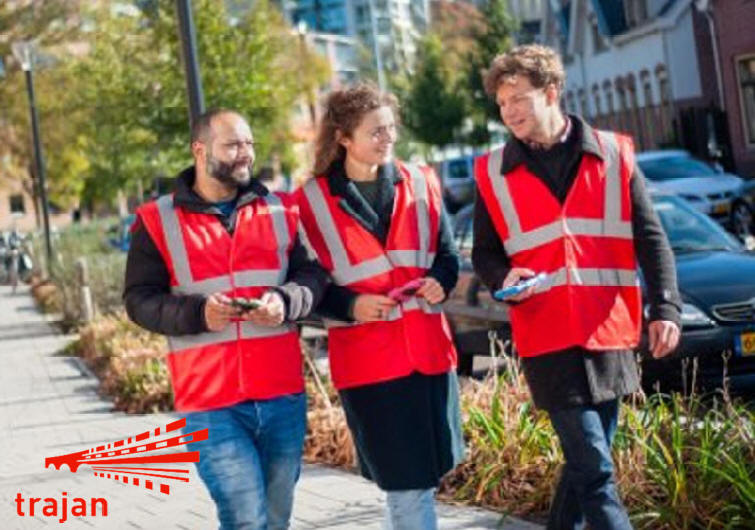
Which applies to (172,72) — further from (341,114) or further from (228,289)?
(228,289)

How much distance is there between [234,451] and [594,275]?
1291mm

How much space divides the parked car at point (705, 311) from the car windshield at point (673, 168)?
15.6m

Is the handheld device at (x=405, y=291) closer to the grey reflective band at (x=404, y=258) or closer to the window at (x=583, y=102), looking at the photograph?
the grey reflective band at (x=404, y=258)

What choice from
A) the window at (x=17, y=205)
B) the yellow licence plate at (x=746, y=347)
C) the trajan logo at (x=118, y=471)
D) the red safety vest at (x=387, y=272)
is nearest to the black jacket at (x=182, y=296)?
the red safety vest at (x=387, y=272)

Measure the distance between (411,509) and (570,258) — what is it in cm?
96

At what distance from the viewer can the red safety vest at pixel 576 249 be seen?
5.44m

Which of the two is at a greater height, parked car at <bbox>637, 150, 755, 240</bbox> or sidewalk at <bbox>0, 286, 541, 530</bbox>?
parked car at <bbox>637, 150, 755, 240</bbox>

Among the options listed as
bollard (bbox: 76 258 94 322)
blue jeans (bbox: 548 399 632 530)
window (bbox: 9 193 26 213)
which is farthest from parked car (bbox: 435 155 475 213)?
window (bbox: 9 193 26 213)

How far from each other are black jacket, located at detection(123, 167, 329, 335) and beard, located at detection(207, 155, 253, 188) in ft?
0.20

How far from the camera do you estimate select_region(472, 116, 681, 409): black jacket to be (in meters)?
5.39

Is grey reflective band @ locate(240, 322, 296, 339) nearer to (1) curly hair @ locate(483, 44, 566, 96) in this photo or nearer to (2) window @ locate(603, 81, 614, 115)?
(1) curly hair @ locate(483, 44, 566, 96)

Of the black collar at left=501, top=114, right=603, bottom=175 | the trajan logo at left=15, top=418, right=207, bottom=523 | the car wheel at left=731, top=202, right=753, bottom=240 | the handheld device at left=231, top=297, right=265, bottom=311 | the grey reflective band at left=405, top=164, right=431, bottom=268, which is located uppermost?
the black collar at left=501, top=114, right=603, bottom=175

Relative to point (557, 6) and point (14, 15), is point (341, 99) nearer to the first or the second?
point (14, 15)

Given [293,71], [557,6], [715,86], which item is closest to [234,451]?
[293,71]
